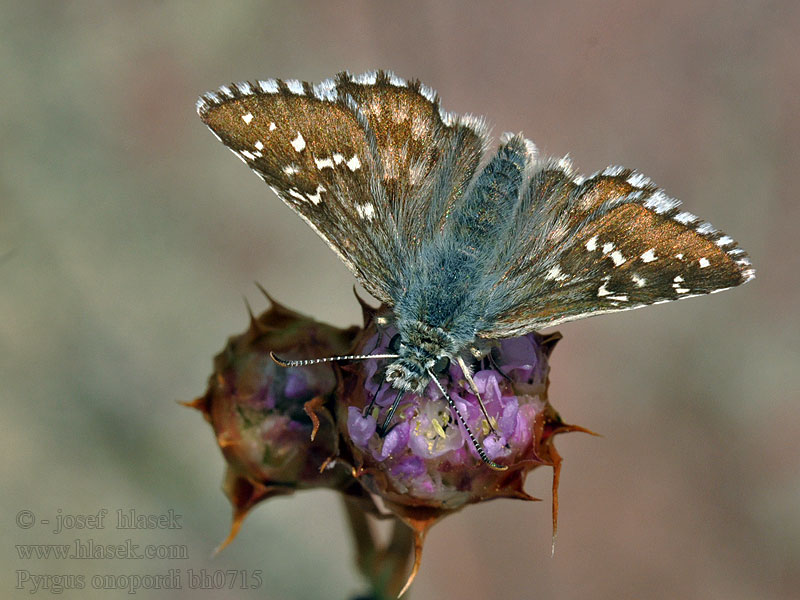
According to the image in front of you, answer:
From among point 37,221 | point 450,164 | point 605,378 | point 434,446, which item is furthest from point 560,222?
point 37,221

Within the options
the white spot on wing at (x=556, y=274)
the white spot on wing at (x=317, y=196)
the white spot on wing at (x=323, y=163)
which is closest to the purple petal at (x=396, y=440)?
the white spot on wing at (x=556, y=274)

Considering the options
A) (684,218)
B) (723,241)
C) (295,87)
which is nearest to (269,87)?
(295,87)

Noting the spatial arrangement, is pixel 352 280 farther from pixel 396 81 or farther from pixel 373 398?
pixel 373 398

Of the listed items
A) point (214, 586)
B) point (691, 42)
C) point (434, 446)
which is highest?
point (691, 42)

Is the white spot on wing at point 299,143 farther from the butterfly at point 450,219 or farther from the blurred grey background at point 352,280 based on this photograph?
the blurred grey background at point 352,280

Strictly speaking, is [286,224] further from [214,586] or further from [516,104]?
[214,586]

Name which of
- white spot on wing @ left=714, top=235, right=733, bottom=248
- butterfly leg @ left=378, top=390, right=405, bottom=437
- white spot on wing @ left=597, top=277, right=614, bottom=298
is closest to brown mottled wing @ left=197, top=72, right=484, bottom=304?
butterfly leg @ left=378, top=390, right=405, bottom=437
